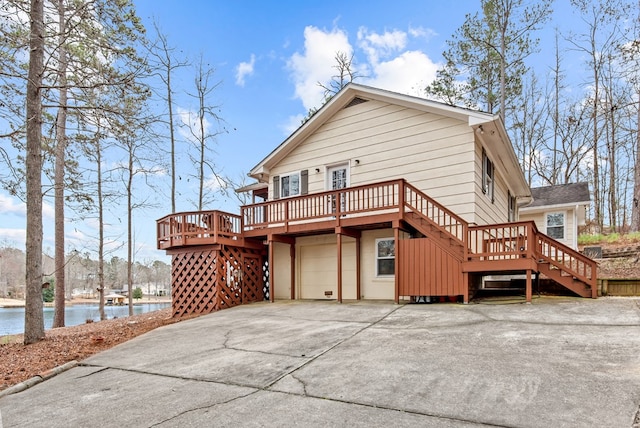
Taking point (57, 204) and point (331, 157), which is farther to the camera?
point (57, 204)

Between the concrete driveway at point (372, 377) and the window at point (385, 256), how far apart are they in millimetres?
3498

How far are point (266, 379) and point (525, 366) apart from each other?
108 inches

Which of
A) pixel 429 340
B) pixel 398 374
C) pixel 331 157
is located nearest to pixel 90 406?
pixel 398 374

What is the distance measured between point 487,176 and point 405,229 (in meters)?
3.26

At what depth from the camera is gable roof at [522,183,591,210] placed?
1553cm

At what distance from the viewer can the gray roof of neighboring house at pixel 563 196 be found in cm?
1557

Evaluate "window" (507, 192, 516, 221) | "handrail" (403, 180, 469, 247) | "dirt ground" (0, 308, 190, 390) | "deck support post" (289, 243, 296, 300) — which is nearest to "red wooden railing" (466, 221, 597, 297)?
"handrail" (403, 180, 469, 247)

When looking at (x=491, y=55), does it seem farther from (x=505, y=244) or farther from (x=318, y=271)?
(x=318, y=271)

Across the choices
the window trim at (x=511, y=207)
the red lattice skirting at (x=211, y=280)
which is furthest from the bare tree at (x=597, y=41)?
the red lattice skirting at (x=211, y=280)

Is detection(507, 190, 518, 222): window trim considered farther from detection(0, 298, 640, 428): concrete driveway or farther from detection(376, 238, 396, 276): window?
detection(0, 298, 640, 428): concrete driveway

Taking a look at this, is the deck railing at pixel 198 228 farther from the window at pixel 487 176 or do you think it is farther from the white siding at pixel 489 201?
the window at pixel 487 176

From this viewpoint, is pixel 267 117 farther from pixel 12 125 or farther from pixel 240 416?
pixel 240 416

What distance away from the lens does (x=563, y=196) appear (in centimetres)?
1639

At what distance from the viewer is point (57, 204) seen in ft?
48.9
